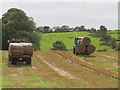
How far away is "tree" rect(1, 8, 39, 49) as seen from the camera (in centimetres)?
5661

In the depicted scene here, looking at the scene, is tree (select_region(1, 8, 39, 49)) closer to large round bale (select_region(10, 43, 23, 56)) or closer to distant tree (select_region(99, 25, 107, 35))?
large round bale (select_region(10, 43, 23, 56))

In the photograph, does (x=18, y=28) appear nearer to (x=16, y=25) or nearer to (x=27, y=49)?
(x=16, y=25)

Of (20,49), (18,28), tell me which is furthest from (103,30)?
(20,49)

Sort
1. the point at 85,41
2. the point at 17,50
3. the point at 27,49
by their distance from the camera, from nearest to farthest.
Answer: the point at 17,50 → the point at 27,49 → the point at 85,41

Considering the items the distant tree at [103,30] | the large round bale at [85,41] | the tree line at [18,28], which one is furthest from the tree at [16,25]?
the distant tree at [103,30]

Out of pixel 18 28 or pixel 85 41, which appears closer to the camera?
pixel 85 41

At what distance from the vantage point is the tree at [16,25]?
56.6 metres

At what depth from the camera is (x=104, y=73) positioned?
1958 centimetres

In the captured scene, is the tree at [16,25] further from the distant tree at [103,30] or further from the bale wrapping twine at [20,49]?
the distant tree at [103,30]

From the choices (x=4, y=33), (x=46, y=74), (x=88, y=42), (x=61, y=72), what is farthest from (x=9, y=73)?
(x=4, y=33)

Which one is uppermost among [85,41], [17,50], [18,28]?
[18,28]

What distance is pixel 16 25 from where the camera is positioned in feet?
191

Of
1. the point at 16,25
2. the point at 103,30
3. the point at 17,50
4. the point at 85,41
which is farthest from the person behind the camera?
the point at 103,30

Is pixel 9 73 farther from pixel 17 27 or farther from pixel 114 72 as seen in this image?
pixel 17 27
